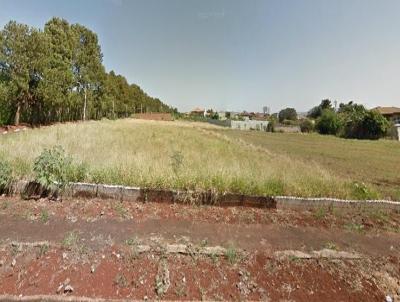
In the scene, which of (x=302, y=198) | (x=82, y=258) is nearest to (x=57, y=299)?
(x=82, y=258)

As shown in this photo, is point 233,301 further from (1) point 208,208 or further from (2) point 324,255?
(1) point 208,208

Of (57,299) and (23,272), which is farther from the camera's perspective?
(23,272)

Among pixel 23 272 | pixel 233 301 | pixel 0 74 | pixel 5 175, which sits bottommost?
pixel 233 301

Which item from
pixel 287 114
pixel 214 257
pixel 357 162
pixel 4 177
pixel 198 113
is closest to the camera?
pixel 214 257

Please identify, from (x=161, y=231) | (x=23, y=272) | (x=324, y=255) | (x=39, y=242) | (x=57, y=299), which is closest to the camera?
(x=57, y=299)

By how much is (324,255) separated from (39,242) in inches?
164

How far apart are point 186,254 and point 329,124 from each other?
2254 inches

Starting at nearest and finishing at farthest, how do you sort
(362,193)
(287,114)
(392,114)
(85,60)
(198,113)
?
(362,193)
(85,60)
(392,114)
(287,114)
(198,113)

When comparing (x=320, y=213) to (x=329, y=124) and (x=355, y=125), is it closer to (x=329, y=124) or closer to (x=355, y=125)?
(x=355, y=125)

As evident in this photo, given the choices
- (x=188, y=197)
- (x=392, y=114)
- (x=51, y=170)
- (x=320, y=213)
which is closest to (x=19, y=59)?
(x=51, y=170)

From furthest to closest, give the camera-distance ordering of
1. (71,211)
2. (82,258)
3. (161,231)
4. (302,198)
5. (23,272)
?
(302,198) → (71,211) → (161,231) → (82,258) → (23,272)

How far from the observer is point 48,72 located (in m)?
23.9

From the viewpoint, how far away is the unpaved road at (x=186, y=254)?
10.2 ft

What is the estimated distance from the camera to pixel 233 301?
3012 mm
